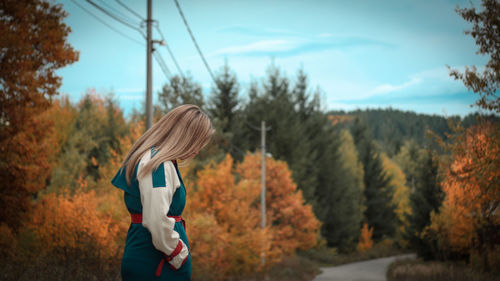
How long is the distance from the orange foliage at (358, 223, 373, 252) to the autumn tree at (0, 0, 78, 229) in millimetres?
40513

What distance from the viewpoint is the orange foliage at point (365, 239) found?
4650cm

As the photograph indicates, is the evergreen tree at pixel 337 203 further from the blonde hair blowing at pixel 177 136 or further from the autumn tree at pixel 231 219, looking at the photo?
the blonde hair blowing at pixel 177 136

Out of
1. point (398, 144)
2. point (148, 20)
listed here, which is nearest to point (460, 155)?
point (148, 20)

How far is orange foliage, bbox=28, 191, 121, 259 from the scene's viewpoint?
406 inches

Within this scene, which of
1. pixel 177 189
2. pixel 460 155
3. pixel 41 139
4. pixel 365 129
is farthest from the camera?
pixel 365 129

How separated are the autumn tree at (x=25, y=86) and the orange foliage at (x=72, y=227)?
22.7 inches

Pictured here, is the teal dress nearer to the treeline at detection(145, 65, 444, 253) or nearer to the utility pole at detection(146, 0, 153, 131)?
the utility pole at detection(146, 0, 153, 131)

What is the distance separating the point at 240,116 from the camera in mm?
36344

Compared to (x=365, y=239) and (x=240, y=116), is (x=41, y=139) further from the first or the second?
(x=365, y=239)

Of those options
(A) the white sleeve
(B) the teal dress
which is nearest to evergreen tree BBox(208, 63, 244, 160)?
(B) the teal dress

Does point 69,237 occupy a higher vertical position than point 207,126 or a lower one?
lower

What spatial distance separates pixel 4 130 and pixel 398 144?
245 feet

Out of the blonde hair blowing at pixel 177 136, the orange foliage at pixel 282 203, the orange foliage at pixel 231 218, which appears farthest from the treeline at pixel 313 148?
the blonde hair blowing at pixel 177 136

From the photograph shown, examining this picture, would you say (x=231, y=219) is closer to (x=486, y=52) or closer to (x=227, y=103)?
(x=486, y=52)
